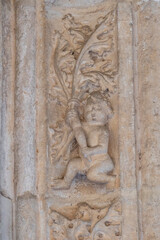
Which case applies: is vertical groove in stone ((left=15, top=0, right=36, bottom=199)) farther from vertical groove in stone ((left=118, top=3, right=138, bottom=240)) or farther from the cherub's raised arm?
vertical groove in stone ((left=118, top=3, right=138, bottom=240))

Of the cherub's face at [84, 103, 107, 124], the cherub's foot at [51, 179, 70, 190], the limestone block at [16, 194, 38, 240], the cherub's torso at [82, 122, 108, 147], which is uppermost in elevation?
the cherub's face at [84, 103, 107, 124]

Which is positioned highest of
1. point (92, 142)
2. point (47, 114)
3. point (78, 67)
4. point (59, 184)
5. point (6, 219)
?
point (78, 67)

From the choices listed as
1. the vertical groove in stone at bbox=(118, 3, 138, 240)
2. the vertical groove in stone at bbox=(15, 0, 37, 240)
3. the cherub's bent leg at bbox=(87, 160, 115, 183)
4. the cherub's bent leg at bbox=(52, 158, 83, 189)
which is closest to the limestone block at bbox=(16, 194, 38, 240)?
the vertical groove in stone at bbox=(15, 0, 37, 240)

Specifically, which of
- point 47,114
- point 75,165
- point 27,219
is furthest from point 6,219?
point 47,114

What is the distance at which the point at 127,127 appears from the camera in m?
2.11

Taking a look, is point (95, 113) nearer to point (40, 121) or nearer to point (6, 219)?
point (40, 121)

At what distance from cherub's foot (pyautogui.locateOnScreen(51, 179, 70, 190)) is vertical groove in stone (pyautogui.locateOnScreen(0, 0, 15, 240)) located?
0.18m

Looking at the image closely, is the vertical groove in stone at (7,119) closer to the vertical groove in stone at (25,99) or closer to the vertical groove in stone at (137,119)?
the vertical groove in stone at (25,99)

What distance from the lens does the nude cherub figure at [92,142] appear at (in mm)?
2070

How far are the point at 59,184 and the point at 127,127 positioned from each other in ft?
1.20

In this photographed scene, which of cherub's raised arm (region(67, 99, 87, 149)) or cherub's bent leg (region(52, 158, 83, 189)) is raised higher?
cherub's raised arm (region(67, 99, 87, 149))

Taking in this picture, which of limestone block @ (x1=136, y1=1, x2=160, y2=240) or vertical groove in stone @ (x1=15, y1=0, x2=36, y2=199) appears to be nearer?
limestone block @ (x1=136, y1=1, x2=160, y2=240)

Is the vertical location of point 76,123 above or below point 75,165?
above

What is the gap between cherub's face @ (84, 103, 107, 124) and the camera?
82.7 inches
